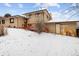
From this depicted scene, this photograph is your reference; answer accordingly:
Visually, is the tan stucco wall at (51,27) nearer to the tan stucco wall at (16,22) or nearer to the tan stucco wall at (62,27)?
the tan stucco wall at (62,27)

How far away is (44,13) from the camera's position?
6.39ft

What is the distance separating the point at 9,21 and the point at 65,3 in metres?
0.74

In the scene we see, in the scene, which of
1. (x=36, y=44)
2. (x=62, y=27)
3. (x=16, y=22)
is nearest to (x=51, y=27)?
(x=62, y=27)

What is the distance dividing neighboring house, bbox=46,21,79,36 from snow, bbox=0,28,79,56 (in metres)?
0.06

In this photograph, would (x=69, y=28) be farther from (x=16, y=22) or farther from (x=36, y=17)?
(x=16, y=22)

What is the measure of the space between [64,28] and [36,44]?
41 centimetres

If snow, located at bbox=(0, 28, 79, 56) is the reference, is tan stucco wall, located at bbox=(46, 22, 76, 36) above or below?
above

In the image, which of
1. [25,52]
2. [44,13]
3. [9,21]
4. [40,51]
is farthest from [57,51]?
[9,21]

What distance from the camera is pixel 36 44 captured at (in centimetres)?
186

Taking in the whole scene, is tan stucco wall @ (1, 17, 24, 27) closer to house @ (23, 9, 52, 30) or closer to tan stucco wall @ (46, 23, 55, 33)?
house @ (23, 9, 52, 30)

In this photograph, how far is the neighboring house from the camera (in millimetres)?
1900

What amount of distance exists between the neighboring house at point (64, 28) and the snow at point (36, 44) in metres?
0.06

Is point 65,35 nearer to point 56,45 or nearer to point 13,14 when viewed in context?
point 56,45

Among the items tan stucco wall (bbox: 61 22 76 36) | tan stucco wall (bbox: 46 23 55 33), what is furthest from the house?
tan stucco wall (bbox: 61 22 76 36)
